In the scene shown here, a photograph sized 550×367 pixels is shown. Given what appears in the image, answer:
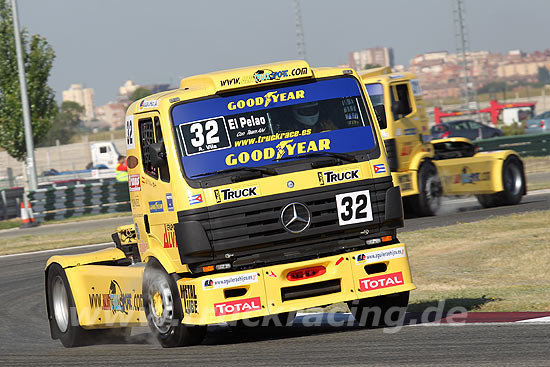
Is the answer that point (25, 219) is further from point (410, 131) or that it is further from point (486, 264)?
point (486, 264)

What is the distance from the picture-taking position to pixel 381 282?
813cm

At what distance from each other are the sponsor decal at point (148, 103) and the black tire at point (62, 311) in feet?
6.91

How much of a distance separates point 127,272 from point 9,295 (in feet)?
17.6

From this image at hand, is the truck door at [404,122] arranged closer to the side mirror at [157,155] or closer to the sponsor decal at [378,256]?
the sponsor decal at [378,256]

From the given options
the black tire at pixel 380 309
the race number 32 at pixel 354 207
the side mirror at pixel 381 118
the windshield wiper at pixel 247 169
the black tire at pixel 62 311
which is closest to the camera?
the windshield wiper at pixel 247 169

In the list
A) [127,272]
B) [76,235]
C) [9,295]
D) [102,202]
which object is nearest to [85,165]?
[102,202]

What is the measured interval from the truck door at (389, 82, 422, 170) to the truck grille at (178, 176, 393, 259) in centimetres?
998

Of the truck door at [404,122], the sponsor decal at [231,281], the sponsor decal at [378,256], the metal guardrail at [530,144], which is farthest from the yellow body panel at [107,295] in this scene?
the metal guardrail at [530,144]

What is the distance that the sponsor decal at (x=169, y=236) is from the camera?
8.06 metres

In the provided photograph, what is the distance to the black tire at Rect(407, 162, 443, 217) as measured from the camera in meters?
18.7

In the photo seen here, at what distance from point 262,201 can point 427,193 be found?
11479mm

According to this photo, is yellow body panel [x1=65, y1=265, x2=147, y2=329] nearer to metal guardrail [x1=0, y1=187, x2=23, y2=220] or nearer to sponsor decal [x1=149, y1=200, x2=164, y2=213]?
sponsor decal [x1=149, y1=200, x2=164, y2=213]

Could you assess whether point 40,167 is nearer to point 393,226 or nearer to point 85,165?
point 85,165

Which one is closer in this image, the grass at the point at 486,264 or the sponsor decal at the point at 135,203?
the sponsor decal at the point at 135,203
